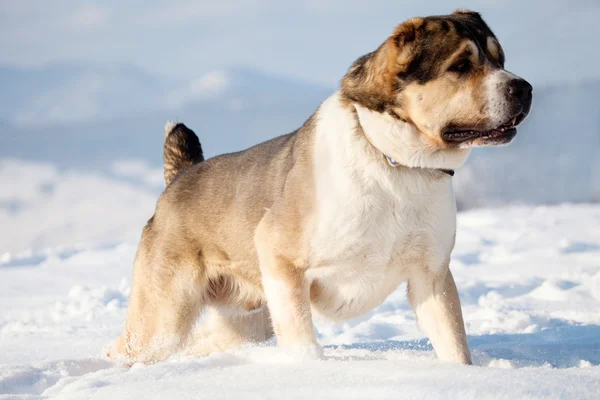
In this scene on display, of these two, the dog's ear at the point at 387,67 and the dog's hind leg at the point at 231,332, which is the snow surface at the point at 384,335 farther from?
the dog's ear at the point at 387,67

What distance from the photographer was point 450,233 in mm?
4797

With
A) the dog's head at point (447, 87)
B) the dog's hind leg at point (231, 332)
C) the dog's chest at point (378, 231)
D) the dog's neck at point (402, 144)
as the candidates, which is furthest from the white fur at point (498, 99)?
the dog's hind leg at point (231, 332)

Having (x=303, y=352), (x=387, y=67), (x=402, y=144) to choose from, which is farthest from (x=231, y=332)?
(x=387, y=67)

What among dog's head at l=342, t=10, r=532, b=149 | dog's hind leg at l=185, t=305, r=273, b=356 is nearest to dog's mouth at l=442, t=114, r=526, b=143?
dog's head at l=342, t=10, r=532, b=149

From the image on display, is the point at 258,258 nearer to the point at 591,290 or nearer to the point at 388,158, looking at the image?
the point at 388,158

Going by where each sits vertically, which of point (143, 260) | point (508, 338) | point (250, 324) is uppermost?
point (143, 260)

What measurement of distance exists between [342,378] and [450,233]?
1285 mm

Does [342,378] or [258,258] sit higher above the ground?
[258,258]

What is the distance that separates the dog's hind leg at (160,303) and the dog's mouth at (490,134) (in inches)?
87.1

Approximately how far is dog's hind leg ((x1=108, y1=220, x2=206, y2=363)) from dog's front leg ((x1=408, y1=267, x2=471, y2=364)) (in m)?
1.65

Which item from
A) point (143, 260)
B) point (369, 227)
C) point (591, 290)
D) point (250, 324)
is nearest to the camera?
point (369, 227)

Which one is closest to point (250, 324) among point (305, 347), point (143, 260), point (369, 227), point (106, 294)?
point (143, 260)

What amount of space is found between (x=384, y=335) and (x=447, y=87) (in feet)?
12.1

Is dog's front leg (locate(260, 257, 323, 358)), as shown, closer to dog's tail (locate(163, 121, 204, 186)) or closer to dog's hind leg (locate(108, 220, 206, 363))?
dog's hind leg (locate(108, 220, 206, 363))
